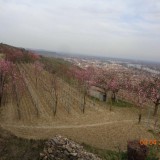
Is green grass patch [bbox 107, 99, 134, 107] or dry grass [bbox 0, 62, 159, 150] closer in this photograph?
dry grass [bbox 0, 62, 159, 150]

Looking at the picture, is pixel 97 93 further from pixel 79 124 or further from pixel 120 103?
pixel 79 124

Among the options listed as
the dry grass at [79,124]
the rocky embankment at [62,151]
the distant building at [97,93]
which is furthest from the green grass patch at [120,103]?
the rocky embankment at [62,151]

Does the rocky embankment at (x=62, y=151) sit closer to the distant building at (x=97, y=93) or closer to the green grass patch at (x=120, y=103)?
the green grass patch at (x=120, y=103)

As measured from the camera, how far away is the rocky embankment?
56.3ft

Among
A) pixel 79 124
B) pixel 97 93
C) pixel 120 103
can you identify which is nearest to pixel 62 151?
pixel 79 124

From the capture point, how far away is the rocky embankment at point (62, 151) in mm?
17172

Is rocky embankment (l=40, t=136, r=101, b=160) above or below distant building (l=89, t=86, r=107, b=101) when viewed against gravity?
above

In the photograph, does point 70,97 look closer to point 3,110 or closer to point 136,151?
point 3,110

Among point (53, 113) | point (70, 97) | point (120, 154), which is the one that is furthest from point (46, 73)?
point (120, 154)

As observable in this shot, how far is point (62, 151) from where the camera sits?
17281mm

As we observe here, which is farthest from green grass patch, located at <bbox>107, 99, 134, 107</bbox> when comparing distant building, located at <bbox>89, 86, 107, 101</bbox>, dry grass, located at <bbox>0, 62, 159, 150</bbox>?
dry grass, located at <bbox>0, 62, 159, 150</bbox>

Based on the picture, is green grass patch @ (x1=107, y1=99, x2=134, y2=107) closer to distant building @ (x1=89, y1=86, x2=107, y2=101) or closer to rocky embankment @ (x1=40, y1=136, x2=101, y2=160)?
distant building @ (x1=89, y1=86, x2=107, y2=101)

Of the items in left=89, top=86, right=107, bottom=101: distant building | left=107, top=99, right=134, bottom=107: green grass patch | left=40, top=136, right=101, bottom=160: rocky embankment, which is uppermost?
left=40, top=136, right=101, bottom=160: rocky embankment

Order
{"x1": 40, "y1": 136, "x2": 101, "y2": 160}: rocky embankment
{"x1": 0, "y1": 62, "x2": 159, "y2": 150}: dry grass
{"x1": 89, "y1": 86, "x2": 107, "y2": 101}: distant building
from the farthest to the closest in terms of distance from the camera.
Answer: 1. {"x1": 89, "y1": 86, "x2": 107, "y2": 101}: distant building
2. {"x1": 0, "y1": 62, "x2": 159, "y2": 150}: dry grass
3. {"x1": 40, "y1": 136, "x2": 101, "y2": 160}: rocky embankment
